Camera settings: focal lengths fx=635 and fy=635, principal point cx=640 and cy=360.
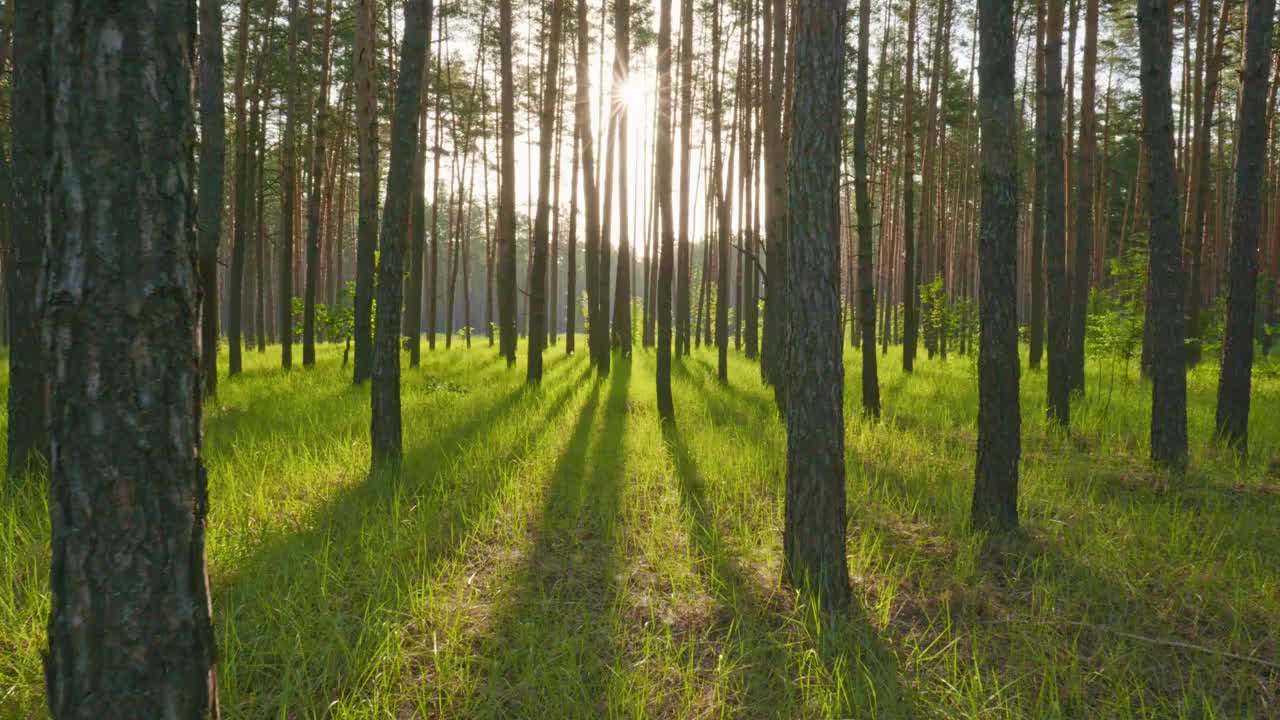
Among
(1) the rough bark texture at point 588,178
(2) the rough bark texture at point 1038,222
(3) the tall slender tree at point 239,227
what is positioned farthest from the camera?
(1) the rough bark texture at point 588,178

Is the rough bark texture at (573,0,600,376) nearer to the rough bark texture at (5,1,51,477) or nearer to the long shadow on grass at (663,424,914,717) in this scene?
the rough bark texture at (5,1,51,477)

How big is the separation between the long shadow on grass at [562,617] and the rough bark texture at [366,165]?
17.0 feet

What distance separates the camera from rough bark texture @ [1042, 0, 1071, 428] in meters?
7.38

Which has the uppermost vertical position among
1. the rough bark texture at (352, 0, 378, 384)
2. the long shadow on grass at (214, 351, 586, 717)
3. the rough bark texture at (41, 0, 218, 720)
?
the rough bark texture at (352, 0, 378, 384)

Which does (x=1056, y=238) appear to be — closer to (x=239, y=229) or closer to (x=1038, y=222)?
(x=1038, y=222)

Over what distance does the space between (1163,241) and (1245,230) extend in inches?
46.9

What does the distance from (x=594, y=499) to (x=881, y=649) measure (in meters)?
2.54

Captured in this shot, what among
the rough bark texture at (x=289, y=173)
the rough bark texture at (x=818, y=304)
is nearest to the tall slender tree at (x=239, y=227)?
the rough bark texture at (x=289, y=173)

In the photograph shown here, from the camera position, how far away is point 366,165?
840cm

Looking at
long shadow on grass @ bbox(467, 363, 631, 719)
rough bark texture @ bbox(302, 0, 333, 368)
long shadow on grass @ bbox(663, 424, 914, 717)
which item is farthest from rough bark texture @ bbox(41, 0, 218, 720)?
rough bark texture @ bbox(302, 0, 333, 368)

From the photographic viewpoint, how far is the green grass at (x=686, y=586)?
2.58 m

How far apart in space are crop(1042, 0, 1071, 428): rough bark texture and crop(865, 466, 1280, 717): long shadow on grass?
4.58 meters

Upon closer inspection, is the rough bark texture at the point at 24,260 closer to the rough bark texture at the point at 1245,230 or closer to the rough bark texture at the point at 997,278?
the rough bark texture at the point at 997,278

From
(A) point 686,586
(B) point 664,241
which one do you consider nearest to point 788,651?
(A) point 686,586
